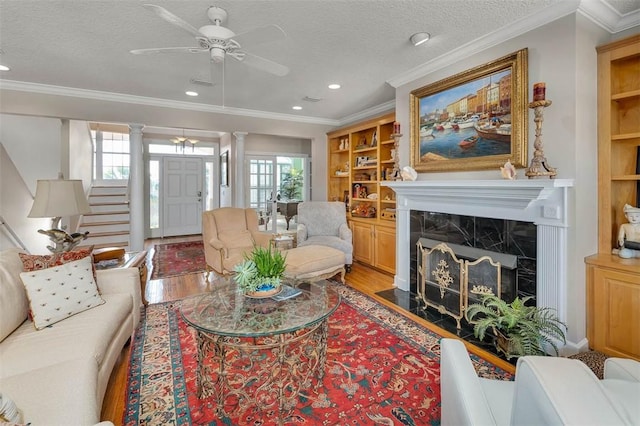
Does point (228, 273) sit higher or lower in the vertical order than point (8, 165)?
lower

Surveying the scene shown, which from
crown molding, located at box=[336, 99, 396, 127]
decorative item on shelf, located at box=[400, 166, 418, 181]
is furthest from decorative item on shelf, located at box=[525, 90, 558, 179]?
crown molding, located at box=[336, 99, 396, 127]

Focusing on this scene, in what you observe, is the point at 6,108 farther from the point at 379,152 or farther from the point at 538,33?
the point at 538,33

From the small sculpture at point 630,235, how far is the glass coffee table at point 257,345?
2216 mm

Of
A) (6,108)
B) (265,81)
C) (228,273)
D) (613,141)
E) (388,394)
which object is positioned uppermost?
(265,81)

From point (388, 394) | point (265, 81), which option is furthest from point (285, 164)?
point (388, 394)

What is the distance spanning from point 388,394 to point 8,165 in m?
5.55

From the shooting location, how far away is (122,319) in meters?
2.20

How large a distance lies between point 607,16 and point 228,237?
4477 mm

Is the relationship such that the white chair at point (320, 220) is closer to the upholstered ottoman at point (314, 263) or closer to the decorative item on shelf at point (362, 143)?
the upholstered ottoman at point (314, 263)

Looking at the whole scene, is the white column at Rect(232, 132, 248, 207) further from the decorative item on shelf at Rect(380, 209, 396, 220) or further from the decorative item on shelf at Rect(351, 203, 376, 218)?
the decorative item on shelf at Rect(380, 209, 396, 220)

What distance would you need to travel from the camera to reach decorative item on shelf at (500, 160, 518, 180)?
2494 mm

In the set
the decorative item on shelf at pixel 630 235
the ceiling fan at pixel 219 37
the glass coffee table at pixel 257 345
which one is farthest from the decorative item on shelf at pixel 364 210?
the ceiling fan at pixel 219 37

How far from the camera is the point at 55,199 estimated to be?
261cm

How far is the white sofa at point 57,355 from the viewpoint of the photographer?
1.29 m
